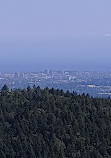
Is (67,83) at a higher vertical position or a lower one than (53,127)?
lower

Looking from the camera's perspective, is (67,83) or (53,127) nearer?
(53,127)

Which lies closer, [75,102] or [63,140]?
[63,140]

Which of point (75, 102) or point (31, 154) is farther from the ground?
point (75, 102)

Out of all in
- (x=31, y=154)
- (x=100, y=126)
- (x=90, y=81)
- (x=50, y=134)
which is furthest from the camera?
(x=90, y=81)

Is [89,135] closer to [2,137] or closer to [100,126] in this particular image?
[100,126]

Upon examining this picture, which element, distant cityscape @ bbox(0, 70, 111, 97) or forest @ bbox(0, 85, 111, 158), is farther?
distant cityscape @ bbox(0, 70, 111, 97)

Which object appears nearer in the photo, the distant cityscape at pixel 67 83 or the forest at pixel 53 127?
the forest at pixel 53 127

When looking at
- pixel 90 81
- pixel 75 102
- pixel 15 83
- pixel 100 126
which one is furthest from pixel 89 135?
pixel 90 81

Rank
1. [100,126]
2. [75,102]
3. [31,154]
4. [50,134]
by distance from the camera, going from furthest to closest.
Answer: [75,102], [100,126], [50,134], [31,154]
